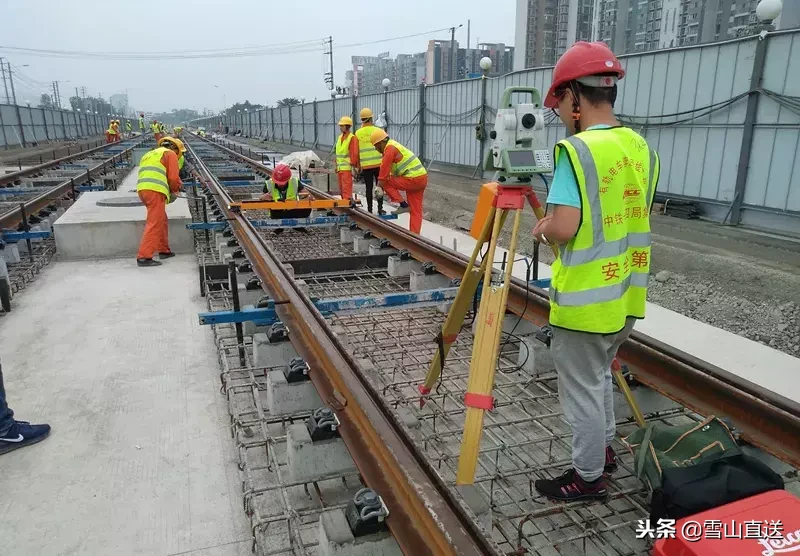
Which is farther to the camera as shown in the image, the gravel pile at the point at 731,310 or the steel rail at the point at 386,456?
Answer: the gravel pile at the point at 731,310

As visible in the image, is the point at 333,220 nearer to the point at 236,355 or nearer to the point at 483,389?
the point at 236,355

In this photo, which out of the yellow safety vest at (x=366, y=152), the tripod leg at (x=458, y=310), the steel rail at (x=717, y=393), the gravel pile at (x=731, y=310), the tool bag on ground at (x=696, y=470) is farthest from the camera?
the yellow safety vest at (x=366, y=152)

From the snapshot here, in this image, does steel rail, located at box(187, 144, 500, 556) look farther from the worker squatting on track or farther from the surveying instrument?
the worker squatting on track

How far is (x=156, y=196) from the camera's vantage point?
23.0 ft

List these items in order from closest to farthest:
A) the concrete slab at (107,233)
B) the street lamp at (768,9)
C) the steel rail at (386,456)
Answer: the steel rail at (386,456) → the concrete slab at (107,233) → the street lamp at (768,9)

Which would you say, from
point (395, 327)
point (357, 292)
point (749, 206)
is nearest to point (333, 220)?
point (357, 292)

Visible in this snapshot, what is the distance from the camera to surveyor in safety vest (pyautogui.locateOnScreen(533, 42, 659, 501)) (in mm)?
2188

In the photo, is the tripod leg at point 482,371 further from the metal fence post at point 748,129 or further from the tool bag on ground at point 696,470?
the metal fence post at point 748,129

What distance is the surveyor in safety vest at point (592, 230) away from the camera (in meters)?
2.19

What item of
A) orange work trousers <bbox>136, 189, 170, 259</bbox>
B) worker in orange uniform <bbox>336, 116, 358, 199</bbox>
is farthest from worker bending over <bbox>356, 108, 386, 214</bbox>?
orange work trousers <bbox>136, 189, 170, 259</bbox>

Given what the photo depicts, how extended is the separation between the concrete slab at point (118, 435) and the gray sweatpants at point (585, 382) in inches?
59.9

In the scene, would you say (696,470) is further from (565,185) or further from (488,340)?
(565,185)

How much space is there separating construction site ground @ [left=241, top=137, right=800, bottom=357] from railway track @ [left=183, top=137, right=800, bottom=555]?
9.12 feet

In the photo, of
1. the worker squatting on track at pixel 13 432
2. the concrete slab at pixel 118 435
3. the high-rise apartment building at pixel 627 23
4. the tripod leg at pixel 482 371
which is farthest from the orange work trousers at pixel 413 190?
the high-rise apartment building at pixel 627 23
